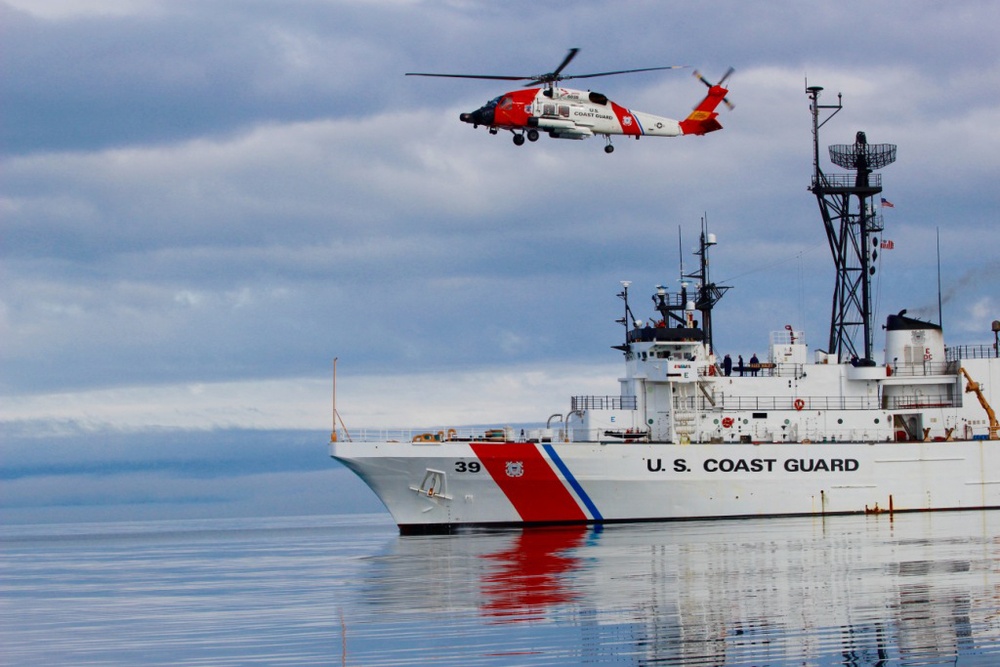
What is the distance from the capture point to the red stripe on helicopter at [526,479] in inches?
1742

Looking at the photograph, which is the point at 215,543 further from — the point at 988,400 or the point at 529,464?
the point at 988,400

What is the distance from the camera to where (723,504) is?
46.8 m

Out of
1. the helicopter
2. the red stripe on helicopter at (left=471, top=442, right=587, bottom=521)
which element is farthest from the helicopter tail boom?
the red stripe on helicopter at (left=471, top=442, right=587, bottom=521)

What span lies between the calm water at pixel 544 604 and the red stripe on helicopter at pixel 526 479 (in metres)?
4.88

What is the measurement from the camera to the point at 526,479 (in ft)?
146

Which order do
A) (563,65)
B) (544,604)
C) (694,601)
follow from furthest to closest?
(563,65)
(544,604)
(694,601)

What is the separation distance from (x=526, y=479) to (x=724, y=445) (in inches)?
282

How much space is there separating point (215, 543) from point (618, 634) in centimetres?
3608

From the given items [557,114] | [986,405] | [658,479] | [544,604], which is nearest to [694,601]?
[544,604]

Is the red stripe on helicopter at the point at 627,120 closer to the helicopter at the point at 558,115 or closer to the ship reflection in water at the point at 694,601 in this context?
the helicopter at the point at 558,115

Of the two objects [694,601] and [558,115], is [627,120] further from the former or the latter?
[694,601]

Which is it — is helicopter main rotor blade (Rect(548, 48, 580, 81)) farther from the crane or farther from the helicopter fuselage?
the crane

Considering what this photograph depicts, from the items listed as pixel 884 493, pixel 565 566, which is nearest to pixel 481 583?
pixel 565 566

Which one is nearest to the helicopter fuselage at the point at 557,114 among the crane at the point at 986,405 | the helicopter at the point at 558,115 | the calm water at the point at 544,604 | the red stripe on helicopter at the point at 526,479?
the helicopter at the point at 558,115
